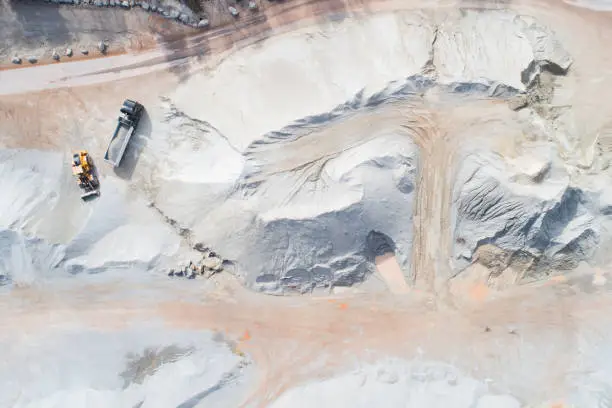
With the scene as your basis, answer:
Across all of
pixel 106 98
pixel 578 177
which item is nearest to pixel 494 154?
pixel 578 177

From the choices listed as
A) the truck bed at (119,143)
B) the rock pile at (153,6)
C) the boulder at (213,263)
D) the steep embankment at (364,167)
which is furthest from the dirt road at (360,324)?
the rock pile at (153,6)

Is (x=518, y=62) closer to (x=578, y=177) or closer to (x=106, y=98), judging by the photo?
(x=578, y=177)

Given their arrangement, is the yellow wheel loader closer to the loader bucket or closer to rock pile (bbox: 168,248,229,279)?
the loader bucket

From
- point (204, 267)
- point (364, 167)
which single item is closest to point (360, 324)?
point (364, 167)

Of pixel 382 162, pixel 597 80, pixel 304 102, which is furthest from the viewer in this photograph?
pixel 597 80

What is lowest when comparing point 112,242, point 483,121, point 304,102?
point 112,242

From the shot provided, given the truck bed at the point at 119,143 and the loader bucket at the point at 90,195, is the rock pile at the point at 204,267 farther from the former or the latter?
the truck bed at the point at 119,143
